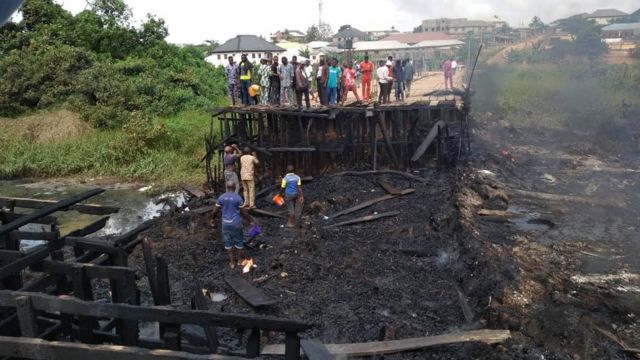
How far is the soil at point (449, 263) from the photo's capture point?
26.8 feet

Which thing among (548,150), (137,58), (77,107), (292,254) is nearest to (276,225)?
(292,254)

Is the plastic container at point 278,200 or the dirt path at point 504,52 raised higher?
the dirt path at point 504,52

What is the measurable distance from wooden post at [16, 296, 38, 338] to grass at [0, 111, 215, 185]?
745 inches

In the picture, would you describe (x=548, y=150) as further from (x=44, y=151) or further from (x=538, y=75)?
(x=44, y=151)

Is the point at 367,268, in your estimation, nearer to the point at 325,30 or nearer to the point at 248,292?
the point at 248,292

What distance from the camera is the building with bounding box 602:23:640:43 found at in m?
45.8

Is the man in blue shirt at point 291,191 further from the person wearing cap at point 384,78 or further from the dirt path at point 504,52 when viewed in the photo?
the dirt path at point 504,52

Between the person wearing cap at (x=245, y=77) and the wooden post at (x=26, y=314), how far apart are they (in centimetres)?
1413

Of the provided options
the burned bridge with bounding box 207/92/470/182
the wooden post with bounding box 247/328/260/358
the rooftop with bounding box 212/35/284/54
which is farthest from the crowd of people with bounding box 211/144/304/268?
the rooftop with bounding box 212/35/284/54

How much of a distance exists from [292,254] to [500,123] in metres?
19.7

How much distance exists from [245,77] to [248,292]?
9.65 meters

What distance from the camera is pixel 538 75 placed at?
113 ft

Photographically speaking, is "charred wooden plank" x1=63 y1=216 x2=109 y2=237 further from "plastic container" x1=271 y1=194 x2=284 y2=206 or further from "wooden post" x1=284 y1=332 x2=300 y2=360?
"plastic container" x1=271 y1=194 x2=284 y2=206

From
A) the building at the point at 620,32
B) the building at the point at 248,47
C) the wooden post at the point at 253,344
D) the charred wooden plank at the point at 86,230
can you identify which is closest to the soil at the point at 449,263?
the charred wooden plank at the point at 86,230
